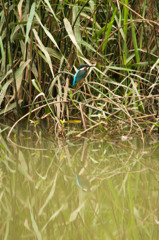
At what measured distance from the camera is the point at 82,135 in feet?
6.70

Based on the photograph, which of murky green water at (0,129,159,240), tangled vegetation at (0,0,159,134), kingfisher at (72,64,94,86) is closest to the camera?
murky green water at (0,129,159,240)

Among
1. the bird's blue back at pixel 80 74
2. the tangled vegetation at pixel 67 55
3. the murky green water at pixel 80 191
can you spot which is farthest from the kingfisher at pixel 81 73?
the murky green water at pixel 80 191

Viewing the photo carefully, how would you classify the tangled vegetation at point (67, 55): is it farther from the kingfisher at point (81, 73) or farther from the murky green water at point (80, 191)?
the murky green water at point (80, 191)

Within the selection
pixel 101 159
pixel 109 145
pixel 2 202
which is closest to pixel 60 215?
pixel 2 202

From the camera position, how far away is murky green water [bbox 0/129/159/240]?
87cm

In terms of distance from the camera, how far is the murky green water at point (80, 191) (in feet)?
2.86

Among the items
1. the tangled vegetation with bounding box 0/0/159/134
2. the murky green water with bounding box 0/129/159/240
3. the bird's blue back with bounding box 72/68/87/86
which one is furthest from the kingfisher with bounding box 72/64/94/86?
the murky green water with bounding box 0/129/159/240

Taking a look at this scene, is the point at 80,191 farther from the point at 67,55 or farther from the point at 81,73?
the point at 67,55

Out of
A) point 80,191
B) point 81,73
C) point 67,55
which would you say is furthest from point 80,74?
point 80,191

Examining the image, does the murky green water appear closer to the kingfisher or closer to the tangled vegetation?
the kingfisher

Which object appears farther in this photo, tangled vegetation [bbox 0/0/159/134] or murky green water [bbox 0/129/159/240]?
tangled vegetation [bbox 0/0/159/134]

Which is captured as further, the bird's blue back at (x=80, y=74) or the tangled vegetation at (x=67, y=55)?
the tangled vegetation at (x=67, y=55)

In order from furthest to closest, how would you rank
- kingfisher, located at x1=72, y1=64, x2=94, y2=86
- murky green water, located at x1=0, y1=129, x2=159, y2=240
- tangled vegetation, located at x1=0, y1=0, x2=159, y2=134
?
tangled vegetation, located at x1=0, y1=0, x2=159, y2=134
kingfisher, located at x1=72, y1=64, x2=94, y2=86
murky green water, located at x1=0, y1=129, x2=159, y2=240

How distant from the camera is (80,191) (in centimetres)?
115
